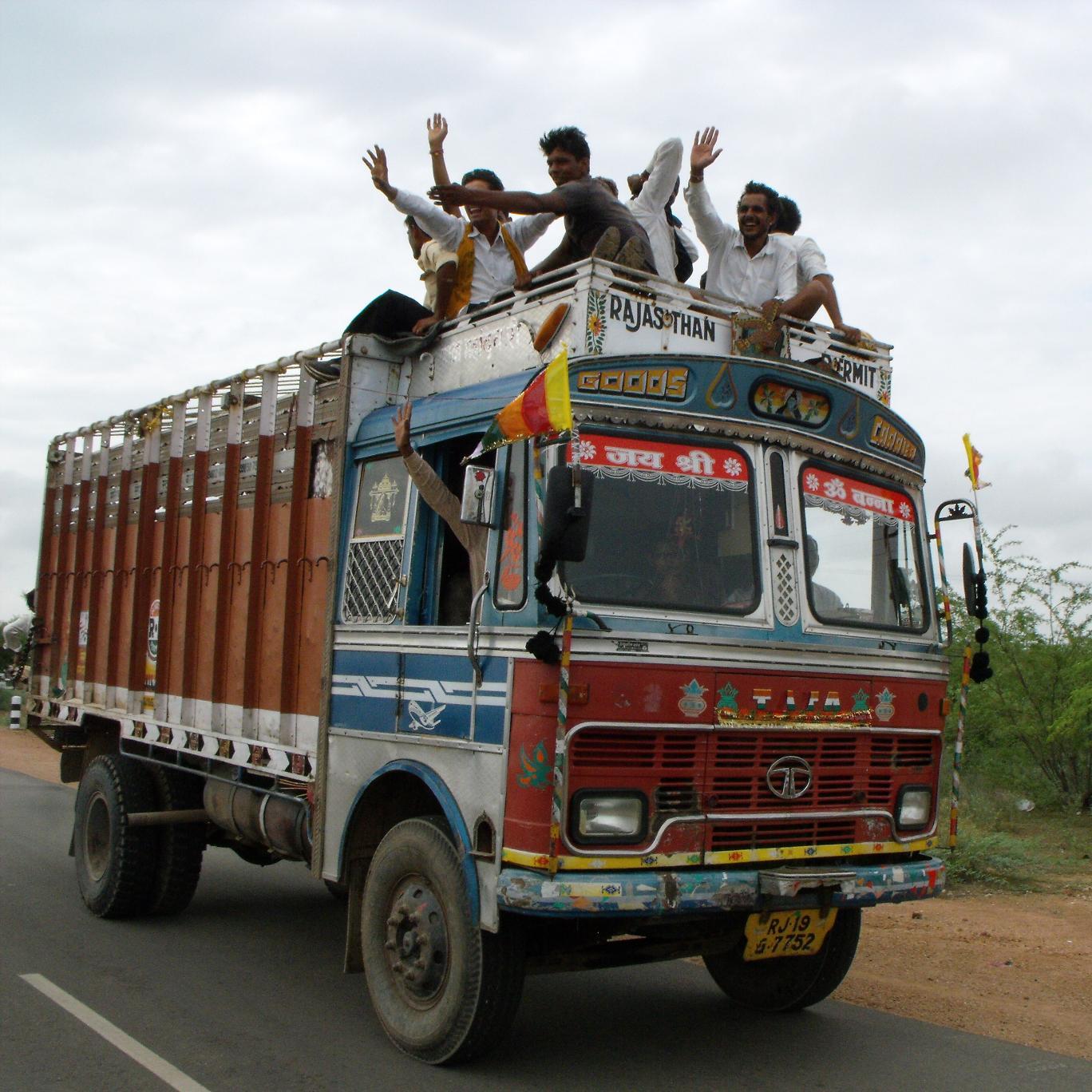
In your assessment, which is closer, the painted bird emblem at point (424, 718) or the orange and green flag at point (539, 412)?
the orange and green flag at point (539, 412)

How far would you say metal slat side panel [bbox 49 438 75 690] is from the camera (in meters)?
9.34

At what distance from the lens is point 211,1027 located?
18.0 ft

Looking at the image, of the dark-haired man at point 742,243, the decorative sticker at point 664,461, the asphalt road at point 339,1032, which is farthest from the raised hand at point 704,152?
the asphalt road at point 339,1032

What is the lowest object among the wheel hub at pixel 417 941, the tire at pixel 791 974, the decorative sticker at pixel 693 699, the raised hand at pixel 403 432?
the tire at pixel 791 974

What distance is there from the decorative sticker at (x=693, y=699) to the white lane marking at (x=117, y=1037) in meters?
2.31

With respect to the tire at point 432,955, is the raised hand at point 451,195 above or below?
above

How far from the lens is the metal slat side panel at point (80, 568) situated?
8969 mm

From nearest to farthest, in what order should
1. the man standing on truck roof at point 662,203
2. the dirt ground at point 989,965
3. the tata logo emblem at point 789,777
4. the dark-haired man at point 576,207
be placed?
the tata logo emblem at point 789,777 < the dark-haired man at point 576,207 < the dirt ground at point 989,965 < the man standing on truck roof at point 662,203

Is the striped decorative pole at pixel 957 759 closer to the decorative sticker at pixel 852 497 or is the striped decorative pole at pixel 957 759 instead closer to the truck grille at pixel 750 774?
the truck grille at pixel 750 774

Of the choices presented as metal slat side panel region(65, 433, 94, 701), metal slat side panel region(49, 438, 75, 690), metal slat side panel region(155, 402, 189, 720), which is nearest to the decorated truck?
metal slat side panel region(155, 402, 189, 720)

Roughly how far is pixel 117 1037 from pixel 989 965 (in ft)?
15.8

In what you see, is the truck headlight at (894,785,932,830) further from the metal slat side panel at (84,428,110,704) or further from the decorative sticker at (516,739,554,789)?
the metal slat side panel at (84,428,110,704)

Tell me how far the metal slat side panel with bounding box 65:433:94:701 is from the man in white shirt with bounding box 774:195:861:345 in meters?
5.38

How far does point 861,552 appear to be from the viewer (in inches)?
216
